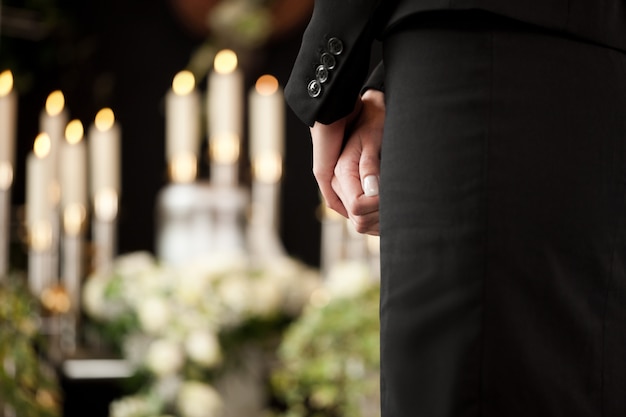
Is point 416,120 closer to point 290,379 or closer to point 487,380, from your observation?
point 487,380

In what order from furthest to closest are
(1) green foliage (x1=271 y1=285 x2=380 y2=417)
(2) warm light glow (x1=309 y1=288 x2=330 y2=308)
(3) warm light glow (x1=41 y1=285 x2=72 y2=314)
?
1. (3) warm light glow (x1=41 y1=285 x2=72 y2=314)
2. (2) warm light glow (x1=309 y1=288 x2=330 y2=308)
3. (1) green foliage (x1=271 y1=285 x2=380 y2=417)

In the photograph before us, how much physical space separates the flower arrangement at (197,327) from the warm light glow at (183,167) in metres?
0.24

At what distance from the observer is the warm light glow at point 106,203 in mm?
2350

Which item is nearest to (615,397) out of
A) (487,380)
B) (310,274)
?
(487,380)

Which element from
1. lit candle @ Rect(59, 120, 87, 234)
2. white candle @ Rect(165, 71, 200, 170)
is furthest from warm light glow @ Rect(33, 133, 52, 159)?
white candle @ Rect(165, 71, 200, 170)

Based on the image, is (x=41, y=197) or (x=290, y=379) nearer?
(x=290, y=379)

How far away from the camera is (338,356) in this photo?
1.86 metres

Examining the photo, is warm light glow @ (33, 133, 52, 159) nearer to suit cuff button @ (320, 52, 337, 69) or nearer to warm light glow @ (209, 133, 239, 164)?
warm light glow @ (209, 133, 239, 164)

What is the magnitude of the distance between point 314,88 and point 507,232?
0.23 meters

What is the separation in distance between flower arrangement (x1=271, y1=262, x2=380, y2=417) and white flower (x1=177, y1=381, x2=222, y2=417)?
116 millimetres

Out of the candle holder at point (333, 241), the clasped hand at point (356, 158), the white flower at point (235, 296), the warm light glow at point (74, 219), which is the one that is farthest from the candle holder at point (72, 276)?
the clasped hand at point (356, 158)

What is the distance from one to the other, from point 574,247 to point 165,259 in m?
1.78

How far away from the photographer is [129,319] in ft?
6.73

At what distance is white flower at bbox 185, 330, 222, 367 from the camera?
1899mm
